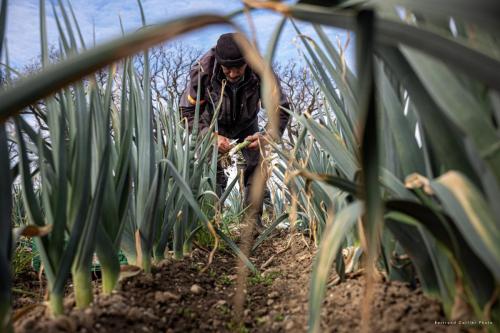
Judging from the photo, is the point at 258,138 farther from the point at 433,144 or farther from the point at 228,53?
the point at 228,53

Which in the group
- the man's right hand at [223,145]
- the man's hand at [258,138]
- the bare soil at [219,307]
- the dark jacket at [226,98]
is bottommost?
the bare soil at [219,307]

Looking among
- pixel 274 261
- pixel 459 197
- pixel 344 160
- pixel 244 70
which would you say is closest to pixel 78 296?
pixel 344 160

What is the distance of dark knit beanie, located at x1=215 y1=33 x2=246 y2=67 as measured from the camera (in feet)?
8.95

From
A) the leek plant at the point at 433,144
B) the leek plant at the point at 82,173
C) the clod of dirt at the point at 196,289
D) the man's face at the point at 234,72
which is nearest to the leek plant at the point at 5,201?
the leek plant at the point at 82,173

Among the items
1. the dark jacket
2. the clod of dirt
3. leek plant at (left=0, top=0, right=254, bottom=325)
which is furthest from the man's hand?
the clod of dirt

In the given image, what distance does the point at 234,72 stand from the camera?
287 centimetres

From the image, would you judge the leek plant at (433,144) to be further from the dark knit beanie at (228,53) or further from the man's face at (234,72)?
the man's face at (234,72)

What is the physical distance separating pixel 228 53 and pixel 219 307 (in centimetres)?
200

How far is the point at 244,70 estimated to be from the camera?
2.98 m

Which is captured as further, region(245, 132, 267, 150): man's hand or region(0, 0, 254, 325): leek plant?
region(245, 132, 267, 150): man's hand

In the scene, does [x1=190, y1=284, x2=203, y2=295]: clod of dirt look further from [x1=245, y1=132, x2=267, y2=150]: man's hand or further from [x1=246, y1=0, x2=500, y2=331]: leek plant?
[x1=246, y1=0, x2=500, y2=331]: leek plant

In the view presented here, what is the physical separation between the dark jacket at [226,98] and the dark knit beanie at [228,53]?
6.2 inches

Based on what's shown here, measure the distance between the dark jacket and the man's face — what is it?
0.06 metres

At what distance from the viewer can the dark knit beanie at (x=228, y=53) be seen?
2.73m
